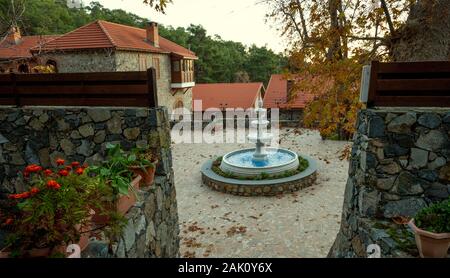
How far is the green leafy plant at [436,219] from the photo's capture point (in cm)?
309

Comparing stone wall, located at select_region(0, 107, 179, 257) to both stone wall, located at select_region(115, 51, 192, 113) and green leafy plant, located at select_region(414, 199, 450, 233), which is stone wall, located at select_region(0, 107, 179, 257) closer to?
green leafy plant, located at select_region(414, 199, 450, 233)

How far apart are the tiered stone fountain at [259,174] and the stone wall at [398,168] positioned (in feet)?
20.9

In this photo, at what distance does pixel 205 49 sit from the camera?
1563 inches

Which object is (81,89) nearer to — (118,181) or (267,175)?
(118,181)

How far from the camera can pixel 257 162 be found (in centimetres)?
1305

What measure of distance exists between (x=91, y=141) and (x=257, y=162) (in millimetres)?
8890

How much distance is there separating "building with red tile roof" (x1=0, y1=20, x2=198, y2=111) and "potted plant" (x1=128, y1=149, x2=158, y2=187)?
13060 millimetres

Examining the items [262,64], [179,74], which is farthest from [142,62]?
[262,64]

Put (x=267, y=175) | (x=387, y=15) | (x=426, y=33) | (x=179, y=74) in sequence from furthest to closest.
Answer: (x=179, y=74), (x=267, y=175), (x=387, y=15), (x=426, y=33)

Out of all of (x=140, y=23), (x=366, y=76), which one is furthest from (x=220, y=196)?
(x=140, y=23)

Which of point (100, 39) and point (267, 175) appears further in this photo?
point (100, 39)
